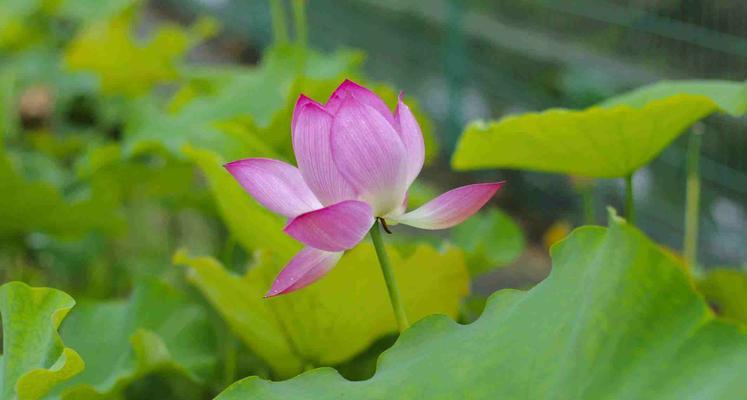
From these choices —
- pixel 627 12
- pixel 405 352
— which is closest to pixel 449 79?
pixel 627 12

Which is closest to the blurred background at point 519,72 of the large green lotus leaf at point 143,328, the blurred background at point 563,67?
the blurred background at point 563,67

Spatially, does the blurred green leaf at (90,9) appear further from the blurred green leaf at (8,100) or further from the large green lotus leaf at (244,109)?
the large green lotus leaf at (244,109)

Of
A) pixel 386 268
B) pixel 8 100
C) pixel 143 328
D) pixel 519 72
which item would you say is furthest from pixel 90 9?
pixel 386 268

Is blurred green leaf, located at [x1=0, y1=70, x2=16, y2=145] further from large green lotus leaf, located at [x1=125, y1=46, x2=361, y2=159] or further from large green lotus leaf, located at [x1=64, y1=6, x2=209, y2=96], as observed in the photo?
large green lotus leaf, located at [x1=125, y1=46, x2=361, y2=159]

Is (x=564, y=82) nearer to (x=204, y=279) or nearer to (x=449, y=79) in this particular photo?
(x=449, y=79)

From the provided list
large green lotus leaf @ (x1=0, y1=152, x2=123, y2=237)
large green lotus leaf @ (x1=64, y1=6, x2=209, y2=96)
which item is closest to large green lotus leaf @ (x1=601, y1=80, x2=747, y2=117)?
large green lotus leaf @ (x1=0, y1=152, x2=123, y2=237)

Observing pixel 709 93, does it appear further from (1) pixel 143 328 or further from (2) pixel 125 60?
(2) pixel 125 60
